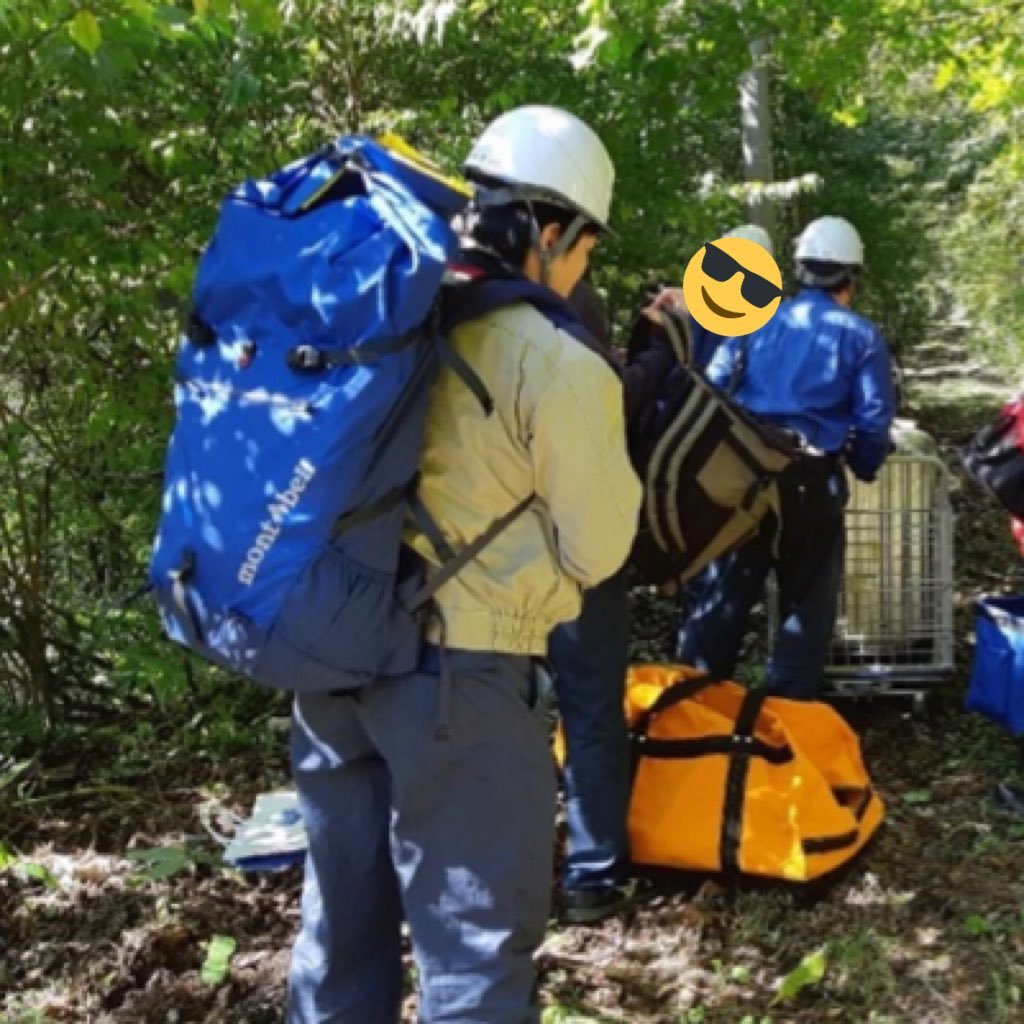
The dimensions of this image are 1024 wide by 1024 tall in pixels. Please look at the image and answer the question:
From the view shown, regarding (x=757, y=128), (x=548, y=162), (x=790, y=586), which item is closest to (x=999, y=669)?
(x=790, y=586)

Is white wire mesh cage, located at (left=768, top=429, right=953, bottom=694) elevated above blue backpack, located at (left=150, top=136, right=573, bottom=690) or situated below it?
below

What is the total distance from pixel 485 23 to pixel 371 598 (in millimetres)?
4539

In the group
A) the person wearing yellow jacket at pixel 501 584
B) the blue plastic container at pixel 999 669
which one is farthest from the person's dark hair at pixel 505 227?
the blue plastic container at pixel 999 669

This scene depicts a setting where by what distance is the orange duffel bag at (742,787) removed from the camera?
3.55m

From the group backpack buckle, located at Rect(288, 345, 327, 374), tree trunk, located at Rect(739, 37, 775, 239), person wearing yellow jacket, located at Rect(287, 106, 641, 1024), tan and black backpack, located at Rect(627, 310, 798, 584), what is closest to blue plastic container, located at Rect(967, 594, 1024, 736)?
tan and black backpack, located at Rect(627, 310, 798, 584)

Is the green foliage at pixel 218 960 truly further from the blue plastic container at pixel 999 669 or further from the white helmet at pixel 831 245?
the white helmet at pixel 831 245

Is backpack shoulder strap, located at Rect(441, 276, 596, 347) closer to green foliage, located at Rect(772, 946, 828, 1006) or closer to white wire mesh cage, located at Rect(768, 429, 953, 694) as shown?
green foliage, located at Rect(772, 946, 828, 1006)

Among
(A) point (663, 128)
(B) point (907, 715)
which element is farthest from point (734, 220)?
(B) point (907, 715)

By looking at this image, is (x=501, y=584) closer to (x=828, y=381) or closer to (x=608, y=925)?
(x=608, y=925)

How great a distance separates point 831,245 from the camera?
451 cm

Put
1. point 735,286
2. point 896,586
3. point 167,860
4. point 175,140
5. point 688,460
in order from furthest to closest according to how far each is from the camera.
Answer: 1. point 896,586
2. point 735,286
3. point 175,140
4. point 167,860
5. point 688,460

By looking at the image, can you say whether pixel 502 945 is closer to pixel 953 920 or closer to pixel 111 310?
pixel 953 920

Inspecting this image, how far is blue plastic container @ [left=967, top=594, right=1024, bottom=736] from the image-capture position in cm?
421

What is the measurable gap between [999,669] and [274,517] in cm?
298
